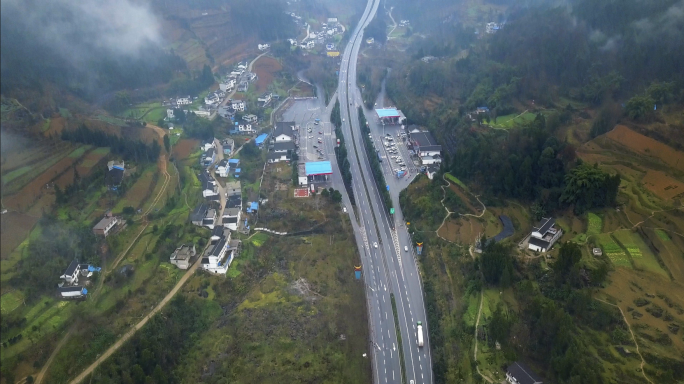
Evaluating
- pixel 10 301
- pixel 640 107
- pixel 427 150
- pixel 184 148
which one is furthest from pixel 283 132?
pixel 640 107

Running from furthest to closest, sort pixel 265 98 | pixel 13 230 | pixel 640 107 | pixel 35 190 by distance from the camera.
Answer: pixel 265 98, pixel 640 107, pixel 35 190, pixel 13 230

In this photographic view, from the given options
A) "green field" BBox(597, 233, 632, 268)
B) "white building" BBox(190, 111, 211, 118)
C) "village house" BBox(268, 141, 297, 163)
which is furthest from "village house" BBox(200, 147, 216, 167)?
"green field" BBox(597, 233, 632, 268)

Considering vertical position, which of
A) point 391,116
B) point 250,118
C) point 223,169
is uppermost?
point 250,118

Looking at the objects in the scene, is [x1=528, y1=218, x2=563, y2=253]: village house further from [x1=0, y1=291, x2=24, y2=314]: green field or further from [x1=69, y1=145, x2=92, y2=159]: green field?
[x1=69, y1=145, x2=92, y2=159]: green field

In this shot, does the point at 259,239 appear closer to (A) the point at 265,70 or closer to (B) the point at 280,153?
(B) the point at 280,153

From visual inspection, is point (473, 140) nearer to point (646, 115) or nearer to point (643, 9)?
point (646, 115)
